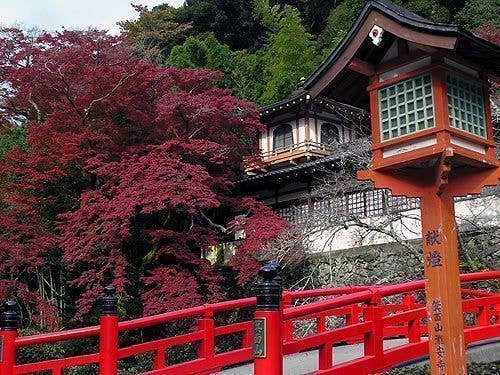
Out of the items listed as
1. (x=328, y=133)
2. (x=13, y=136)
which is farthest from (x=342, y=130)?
(x=13, y=136)

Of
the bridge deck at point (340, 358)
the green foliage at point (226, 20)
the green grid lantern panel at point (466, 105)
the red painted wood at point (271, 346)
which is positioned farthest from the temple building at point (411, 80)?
the green foliage at point (226, 20)

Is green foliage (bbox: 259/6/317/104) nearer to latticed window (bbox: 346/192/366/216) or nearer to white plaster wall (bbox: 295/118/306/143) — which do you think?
white plaster wall (bbox: 295/118/306/143)

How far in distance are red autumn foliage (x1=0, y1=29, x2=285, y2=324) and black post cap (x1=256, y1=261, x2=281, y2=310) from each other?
10619 mm

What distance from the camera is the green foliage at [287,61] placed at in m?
33.4

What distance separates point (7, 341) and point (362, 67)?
5361 millimetres

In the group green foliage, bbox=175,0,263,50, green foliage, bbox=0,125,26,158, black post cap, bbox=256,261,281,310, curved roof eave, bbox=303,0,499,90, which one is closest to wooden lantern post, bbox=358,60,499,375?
curved roof eave, bbox=303,0,499,90

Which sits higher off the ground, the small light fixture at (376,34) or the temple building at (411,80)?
the small light fixture at (376,34)

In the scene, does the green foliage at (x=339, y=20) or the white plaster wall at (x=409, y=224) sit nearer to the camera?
the white plaster wall at (x=409, y=224)

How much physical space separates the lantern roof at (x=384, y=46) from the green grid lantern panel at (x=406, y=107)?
1.17 ft

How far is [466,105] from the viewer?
680 cm

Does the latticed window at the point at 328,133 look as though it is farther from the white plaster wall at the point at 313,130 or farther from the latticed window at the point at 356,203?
the latticed window at the point at 356,203

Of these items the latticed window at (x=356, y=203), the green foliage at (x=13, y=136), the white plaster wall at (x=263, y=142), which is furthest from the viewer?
the white plaster wall at (x=263, y=142)

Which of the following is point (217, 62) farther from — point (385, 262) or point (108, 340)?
point (108, 340)

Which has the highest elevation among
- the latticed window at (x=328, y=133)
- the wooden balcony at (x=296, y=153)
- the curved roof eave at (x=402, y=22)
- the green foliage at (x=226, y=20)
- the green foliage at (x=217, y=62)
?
the green foliage at (x=226, y=20)
